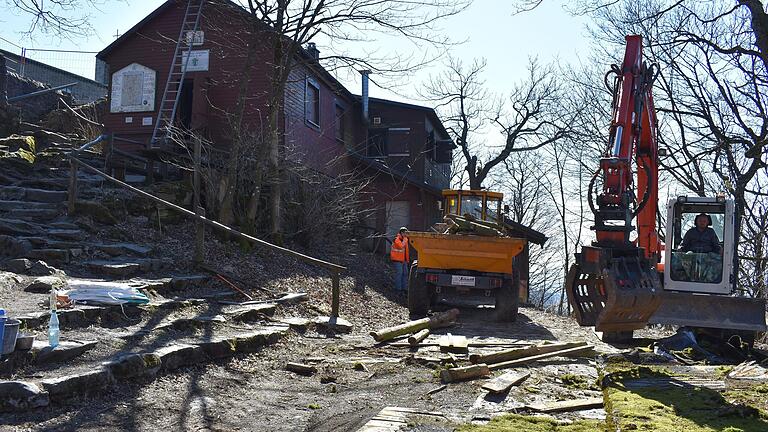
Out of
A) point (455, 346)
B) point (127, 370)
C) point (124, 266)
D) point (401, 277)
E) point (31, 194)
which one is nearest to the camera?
point (127, 370)

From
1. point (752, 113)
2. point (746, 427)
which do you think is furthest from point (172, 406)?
point (752, 113)

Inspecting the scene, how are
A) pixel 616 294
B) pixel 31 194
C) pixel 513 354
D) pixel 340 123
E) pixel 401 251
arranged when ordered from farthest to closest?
pixel 340 123
pixel 401 251
pixel 31 194
pixel 513 354
pixel 616 294

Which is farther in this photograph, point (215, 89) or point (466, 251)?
point (215, 89)

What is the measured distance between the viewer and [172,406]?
229 inches

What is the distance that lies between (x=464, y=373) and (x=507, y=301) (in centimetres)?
647

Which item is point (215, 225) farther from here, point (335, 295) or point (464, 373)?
point (464, 373)

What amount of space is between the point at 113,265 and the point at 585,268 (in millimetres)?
6449

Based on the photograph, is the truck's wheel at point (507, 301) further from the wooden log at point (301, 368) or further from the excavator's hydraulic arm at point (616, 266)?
the wooden log at point (301, 368)

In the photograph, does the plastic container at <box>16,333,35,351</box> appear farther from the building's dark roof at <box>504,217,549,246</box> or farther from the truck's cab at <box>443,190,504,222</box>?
the building's dark roof at <box>504,217,549,246</box>

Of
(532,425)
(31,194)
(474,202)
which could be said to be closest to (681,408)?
(532,425)

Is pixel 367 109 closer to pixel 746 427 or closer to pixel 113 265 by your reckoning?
pixel 113 265

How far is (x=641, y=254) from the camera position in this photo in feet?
25.7

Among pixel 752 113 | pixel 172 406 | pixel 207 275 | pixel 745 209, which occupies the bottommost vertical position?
pixel 172 406

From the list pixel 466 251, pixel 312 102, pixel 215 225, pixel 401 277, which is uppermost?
pixel 312 102
